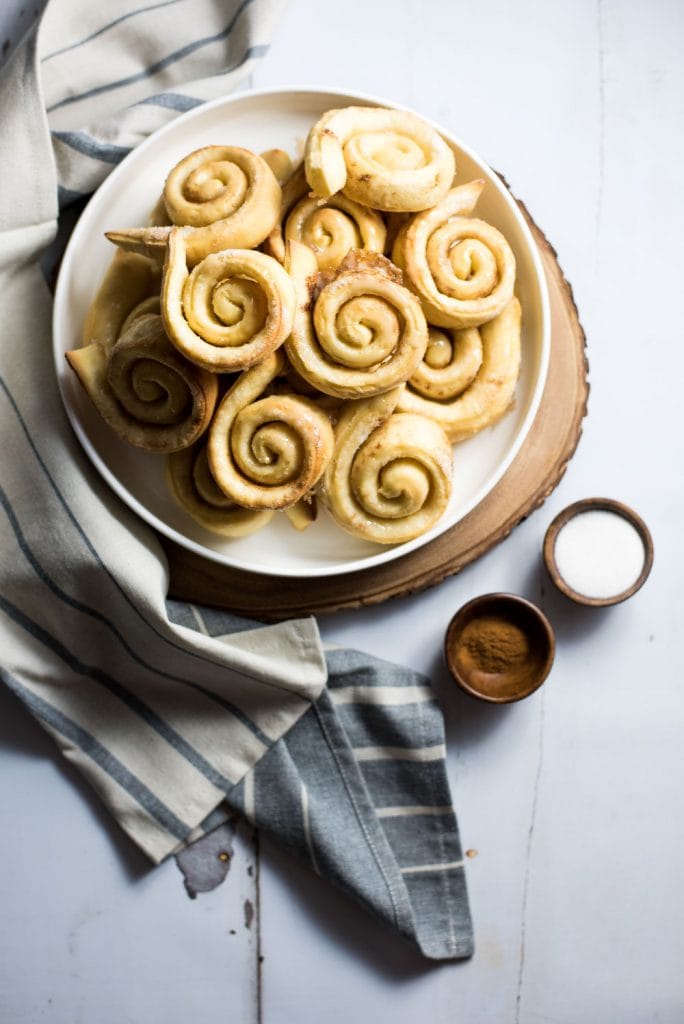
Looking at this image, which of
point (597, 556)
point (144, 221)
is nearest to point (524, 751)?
point (597, 556)

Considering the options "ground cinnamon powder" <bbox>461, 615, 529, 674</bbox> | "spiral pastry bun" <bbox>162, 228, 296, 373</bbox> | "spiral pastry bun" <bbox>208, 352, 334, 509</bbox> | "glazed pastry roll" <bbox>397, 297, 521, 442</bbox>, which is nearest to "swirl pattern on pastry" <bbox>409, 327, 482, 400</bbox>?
"glazed pastry roll" <bbox>397, 297, 521, 442</bbox>

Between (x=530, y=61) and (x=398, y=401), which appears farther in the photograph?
(x=530, y=61)

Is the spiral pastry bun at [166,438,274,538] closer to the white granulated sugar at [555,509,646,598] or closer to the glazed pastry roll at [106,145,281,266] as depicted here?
the glazed pastry roll at [106,145,281,266]

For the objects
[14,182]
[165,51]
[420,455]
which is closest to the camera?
[420,455]

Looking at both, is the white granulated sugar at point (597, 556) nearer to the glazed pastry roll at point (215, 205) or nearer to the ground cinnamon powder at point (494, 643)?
the ground cinnamon powder at point (494, 643)

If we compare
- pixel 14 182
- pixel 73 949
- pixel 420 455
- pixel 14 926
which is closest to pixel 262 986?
Answer: pixel 73 949

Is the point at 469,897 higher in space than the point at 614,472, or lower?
lower

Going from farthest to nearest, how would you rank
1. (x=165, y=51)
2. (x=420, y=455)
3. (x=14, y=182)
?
(x=165, y=51) → (x=14, y=182) → (x=420, y=455)

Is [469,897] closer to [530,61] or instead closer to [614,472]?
[614,472]

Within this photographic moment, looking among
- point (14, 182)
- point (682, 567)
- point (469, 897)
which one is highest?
Result: point (14, 182)
